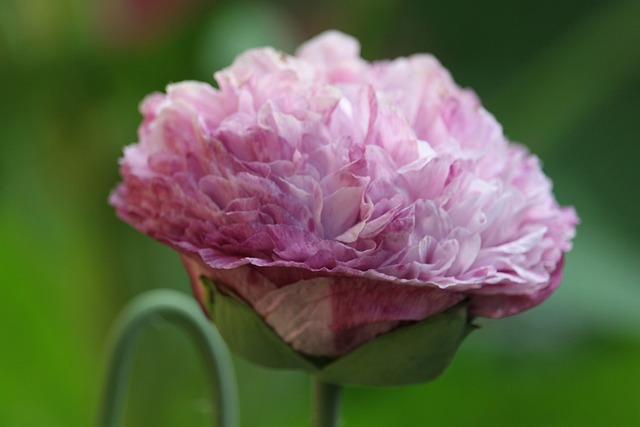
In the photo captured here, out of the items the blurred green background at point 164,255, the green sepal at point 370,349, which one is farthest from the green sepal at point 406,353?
the blurred green background at point 164,255

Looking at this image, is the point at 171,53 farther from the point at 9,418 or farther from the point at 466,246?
the point at 466,246

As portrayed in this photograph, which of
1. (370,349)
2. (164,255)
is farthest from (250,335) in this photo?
(164,255)

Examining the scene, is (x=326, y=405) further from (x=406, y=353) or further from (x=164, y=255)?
(x=164, y=255)

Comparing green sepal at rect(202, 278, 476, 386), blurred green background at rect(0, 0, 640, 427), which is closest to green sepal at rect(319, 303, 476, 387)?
green sepal at rect(202, 278, 476, 386)

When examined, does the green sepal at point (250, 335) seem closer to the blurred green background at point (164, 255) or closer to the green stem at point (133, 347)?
the green stem at point (133, 347)

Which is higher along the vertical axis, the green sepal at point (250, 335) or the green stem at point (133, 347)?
the green sepal at point (250, 335)

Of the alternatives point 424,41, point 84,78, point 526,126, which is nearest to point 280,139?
point 84,78
